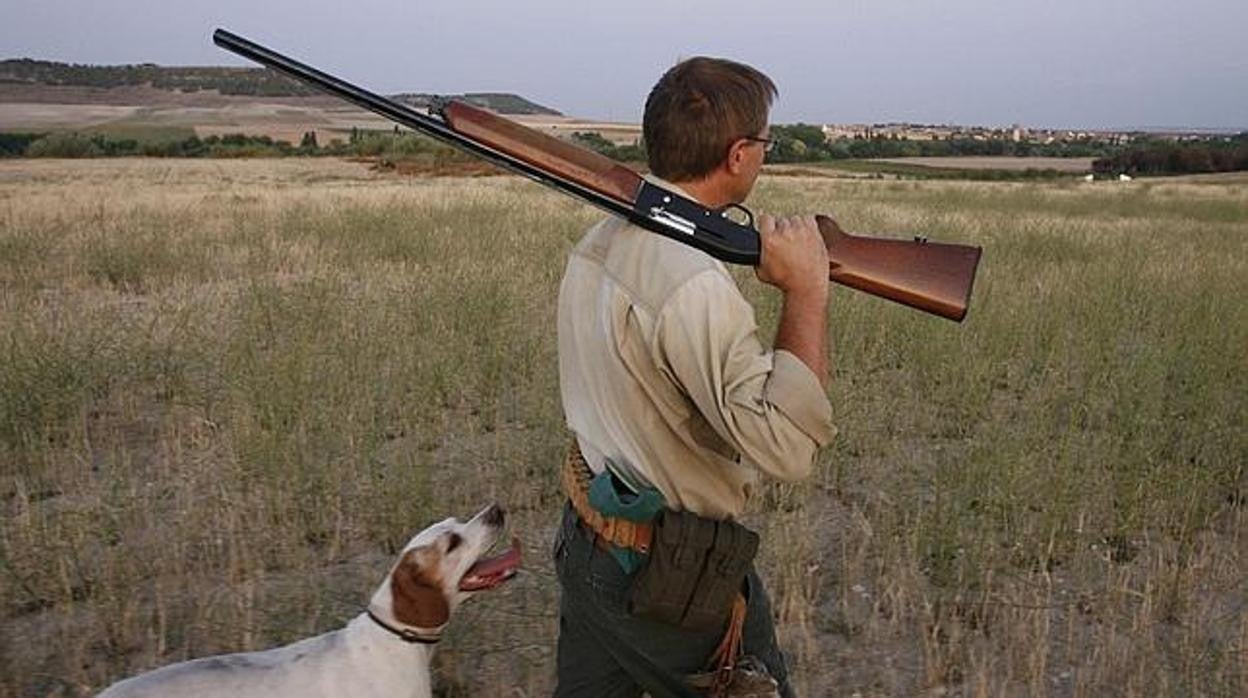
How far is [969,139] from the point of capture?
80.7m

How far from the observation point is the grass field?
365 cm

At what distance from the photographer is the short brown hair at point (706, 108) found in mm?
1953

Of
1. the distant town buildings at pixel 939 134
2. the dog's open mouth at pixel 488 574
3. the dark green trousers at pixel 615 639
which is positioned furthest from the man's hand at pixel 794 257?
the distant town buildings at pixel 939 134

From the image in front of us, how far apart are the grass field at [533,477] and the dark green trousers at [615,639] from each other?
3.43 feet

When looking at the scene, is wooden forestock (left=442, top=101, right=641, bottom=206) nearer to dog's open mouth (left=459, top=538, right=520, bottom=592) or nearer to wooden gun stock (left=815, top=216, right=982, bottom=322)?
wooden gun stock (left=815, top=216, right=982, bottom=322)

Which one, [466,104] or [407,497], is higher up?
[466,104]

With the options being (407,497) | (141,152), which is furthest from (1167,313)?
(141,152)

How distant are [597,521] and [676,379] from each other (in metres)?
0.40

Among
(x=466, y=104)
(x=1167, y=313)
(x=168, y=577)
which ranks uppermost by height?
(x=466, y=104)

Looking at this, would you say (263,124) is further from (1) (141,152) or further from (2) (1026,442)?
(2) (1026,442)

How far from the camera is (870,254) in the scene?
2328 millimetres

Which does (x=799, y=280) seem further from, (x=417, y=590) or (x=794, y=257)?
(x=417, y=590)

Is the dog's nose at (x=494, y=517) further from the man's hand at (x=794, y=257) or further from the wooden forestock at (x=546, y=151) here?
the man's hand at (x=794, y=257)

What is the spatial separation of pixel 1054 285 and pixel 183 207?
13539mm
